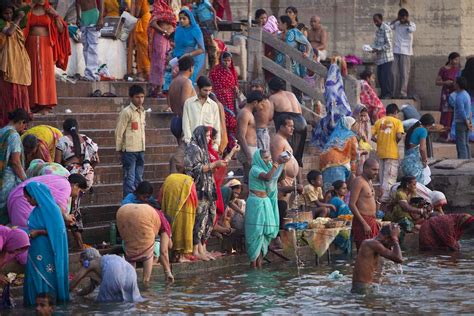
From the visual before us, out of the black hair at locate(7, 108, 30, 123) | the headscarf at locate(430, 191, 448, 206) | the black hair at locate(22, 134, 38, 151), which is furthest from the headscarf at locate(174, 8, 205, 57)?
the black hair at locate(7, 108, 30, 123)

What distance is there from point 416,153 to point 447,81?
4.80 meters

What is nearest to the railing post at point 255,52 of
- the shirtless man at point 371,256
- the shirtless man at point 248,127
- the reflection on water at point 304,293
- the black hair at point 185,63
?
the shirtless man at point 248,127

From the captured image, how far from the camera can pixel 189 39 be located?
19.7 metres

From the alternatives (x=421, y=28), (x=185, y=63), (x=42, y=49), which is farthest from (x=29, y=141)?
(x=421, y=28)

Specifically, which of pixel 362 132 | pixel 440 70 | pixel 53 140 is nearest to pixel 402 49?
pixel 440 70

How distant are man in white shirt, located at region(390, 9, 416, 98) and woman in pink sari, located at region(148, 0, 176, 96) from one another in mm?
6186

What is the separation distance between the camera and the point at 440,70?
2559 cm

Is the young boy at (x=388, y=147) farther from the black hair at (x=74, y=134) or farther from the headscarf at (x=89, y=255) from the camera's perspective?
the headscarf at (x=89, y=255)

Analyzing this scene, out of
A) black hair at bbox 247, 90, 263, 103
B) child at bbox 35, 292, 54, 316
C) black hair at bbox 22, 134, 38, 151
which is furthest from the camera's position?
black hair at bbox 247, 90, 263, 103

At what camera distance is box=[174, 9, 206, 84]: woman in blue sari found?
1961cm

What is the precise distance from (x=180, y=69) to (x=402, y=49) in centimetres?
867

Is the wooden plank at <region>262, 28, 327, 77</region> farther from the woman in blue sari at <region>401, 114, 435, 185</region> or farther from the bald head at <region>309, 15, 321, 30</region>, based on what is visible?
the bald head at <region>309, 15, 321, 30</region>

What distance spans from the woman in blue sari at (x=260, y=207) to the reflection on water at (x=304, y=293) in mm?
280

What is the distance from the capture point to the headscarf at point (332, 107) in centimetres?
2025
